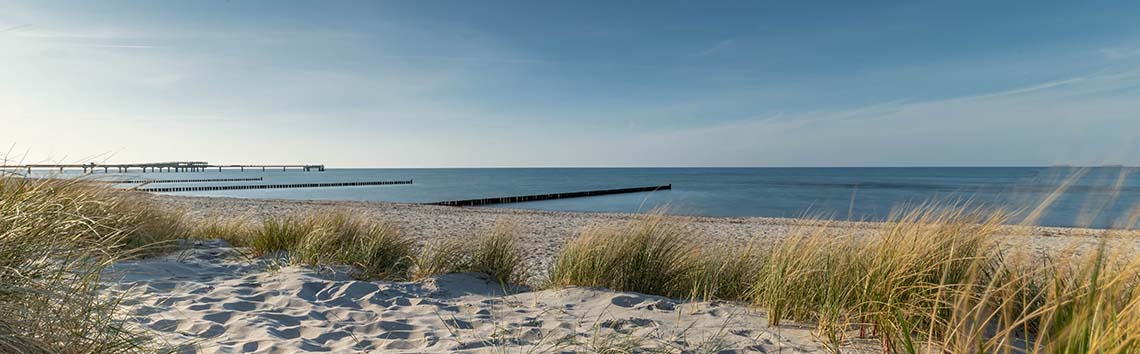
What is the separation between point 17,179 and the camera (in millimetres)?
4457

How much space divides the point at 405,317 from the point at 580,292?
1.34 metres

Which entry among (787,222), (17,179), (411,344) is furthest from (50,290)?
(787,222)

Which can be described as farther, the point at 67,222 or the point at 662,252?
the point at 662,252

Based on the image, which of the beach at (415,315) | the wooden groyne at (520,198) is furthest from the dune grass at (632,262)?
the wooden groyne at (520,198)

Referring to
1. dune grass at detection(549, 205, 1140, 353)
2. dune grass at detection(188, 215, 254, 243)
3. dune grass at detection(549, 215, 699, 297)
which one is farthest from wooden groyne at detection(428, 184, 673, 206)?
dune grass at detection(549, 205, 1140, 353)

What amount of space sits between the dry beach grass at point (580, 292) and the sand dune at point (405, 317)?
2 centimetres

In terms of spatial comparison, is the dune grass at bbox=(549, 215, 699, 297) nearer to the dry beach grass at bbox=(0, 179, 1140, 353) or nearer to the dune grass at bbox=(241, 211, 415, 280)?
the dry beach grass at bbox=(0, 179, 1140, 353)

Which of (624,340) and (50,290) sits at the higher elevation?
(50,290)

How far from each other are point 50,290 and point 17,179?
3363 millimetres

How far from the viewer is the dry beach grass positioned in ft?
7.16

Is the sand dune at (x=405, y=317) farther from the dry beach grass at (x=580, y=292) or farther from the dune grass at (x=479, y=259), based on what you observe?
the dune grass at (x=479, y=259)

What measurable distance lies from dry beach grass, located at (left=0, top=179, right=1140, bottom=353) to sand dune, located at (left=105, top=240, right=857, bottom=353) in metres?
0.02

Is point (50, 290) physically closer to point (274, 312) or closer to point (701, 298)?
point (274, 312)

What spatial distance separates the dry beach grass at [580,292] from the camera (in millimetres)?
2184
